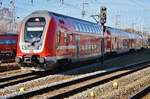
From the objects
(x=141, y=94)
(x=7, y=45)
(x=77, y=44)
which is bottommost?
(x=141, y=94)

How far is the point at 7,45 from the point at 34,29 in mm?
20165

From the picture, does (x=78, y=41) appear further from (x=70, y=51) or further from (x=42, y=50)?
(x=42, y=50)

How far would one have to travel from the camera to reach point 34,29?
2061 cm

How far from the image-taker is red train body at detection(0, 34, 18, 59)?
3969 centimetres

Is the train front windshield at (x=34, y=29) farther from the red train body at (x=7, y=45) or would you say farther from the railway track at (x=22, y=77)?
the red train body at (x=7, y=45)

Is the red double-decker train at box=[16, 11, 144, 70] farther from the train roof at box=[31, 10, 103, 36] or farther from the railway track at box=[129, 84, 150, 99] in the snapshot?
the railway track at box=[129, 84, 150, 99]

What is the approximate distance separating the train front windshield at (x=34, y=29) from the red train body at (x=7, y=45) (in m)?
18.9

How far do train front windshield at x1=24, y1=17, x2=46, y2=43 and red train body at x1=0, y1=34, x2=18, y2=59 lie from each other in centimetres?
1886

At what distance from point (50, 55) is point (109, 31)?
1877 cm

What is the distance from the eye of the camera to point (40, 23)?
68.0ft

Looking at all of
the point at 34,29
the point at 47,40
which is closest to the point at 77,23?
the point at 34,29

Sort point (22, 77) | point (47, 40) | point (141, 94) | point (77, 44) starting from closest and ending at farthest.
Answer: point (141, 94) → point (22, 77) → point (47, 40) → point (77, 44)

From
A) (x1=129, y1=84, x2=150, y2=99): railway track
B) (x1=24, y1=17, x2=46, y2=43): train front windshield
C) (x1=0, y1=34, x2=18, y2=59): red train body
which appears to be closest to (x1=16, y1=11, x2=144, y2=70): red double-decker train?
(x1=24, y1=17, x2=46, y2=43): train front windshield

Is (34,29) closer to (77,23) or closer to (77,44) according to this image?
(77,44)
